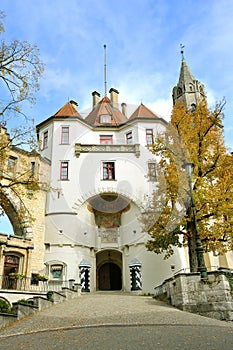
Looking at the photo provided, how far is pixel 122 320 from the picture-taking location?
10938mm

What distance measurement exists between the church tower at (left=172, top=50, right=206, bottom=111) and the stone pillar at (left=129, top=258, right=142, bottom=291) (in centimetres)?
2075

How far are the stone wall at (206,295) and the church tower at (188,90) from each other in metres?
28.4

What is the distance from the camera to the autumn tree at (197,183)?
16.7m

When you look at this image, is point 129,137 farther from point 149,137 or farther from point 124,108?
point 124,108

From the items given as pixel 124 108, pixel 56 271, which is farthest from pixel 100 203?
pixel 124 108

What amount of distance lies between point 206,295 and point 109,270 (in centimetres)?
1878

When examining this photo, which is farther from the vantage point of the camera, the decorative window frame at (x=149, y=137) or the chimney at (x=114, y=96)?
the chimney at (x=114, y=96)

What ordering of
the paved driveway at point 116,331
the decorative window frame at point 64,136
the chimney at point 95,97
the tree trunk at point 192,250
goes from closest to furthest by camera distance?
the paved driveway at point 116,331 → the tree trunk at point 192,250 → the decorative window frame at point 64,136 → the chimney at point 95,97

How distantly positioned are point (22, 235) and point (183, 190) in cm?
1414

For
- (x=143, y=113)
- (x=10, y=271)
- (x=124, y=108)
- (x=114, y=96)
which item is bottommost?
(x=10, y=271)

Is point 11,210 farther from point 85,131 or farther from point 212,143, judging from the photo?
point 212,143

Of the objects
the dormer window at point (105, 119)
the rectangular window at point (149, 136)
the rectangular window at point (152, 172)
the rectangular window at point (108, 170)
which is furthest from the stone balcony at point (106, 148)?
the dormer window at point (105, 119)

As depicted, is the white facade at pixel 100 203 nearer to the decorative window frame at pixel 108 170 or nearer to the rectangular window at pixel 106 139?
the decorative window frame at pixel 108 170

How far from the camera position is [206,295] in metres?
13.3
